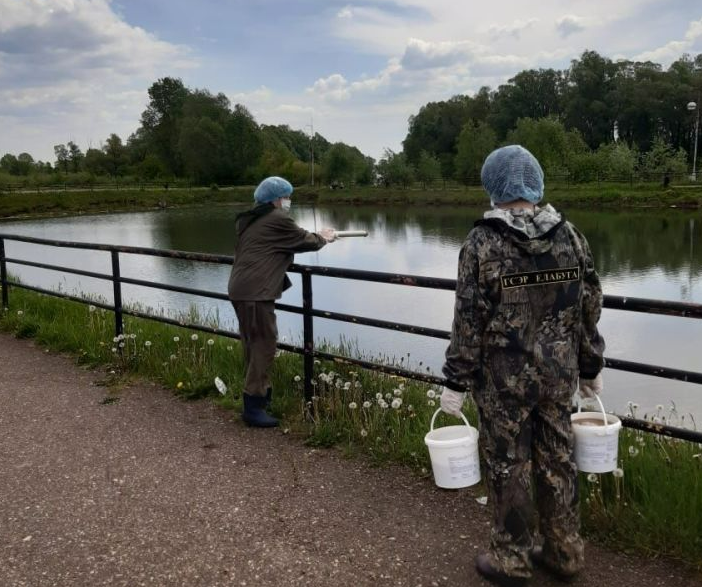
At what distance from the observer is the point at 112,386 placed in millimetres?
5852

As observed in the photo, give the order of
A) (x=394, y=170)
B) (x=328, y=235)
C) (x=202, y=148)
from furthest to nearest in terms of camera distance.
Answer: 1. (x=202, y=148)
2. (x=394, y=170)
3. (x=328, y=235)

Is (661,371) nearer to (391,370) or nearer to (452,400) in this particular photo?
(452,400)

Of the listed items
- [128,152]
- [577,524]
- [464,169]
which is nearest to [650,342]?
[577,524]

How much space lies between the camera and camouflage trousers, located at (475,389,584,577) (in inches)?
110

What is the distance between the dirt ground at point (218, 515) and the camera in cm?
310

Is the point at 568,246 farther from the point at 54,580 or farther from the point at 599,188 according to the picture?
the point at 599,188

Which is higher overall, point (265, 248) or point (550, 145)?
point (550, 145)

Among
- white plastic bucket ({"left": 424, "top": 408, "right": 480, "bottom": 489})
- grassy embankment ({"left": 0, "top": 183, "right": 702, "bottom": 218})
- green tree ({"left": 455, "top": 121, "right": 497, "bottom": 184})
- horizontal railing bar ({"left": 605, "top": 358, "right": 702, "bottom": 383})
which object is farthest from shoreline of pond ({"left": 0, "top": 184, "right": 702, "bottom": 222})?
white plastic bucket ({"left": 424, "top": 408, "right": 480, "bottom": 489})

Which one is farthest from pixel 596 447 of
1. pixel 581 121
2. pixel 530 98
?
pixel 530 98

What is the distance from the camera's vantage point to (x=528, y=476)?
2.86m

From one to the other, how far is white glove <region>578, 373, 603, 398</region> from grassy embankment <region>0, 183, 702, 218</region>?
43930 mm

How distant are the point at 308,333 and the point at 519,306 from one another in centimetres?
232

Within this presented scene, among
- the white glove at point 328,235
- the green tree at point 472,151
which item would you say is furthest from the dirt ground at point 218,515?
the green tree at point 472,151

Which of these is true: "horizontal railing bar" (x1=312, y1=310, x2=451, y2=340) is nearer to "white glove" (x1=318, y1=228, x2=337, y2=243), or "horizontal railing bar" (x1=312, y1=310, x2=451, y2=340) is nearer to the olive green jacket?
the olive green jacket
